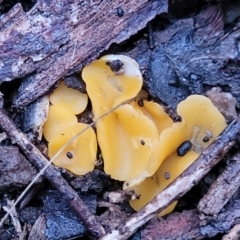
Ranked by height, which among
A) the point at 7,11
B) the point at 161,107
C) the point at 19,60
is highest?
the point at 7,11

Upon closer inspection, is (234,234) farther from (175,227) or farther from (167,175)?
(167,175)

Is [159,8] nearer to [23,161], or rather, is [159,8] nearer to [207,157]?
[207,157]

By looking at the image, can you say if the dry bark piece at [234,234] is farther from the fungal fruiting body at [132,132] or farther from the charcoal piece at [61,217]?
the charcoal piece at [61,217]

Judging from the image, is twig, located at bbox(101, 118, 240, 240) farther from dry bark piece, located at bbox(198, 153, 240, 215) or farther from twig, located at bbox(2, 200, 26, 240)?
twig, located at bbox(2, 200, 26, 240)

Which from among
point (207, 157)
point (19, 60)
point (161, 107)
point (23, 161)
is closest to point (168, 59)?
point (161, 107)

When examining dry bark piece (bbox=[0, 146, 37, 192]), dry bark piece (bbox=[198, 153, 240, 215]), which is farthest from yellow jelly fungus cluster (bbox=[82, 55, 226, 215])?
dry bark piece (bbox=[0, 146, 37, 192])

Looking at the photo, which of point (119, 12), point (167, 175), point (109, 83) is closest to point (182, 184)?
point (167, 175)

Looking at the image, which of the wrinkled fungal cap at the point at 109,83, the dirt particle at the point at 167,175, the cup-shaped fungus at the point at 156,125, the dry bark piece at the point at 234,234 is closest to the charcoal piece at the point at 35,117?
the wrinkled fungal cap at the point at 109,83
